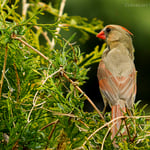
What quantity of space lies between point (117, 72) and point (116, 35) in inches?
28.8

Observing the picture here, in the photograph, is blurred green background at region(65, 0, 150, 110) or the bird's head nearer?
the bird's head

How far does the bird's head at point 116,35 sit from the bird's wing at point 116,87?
0.58 meters

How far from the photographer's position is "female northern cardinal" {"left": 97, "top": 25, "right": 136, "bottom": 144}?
309 cm

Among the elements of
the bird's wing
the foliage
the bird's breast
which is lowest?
the bird's wing

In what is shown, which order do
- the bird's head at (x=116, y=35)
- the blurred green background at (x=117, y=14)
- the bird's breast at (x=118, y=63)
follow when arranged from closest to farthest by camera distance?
the bird's breast at (x=118, y=63), the bird's head at (x=116, y=35), the blurred green background at (x=117, y=14)

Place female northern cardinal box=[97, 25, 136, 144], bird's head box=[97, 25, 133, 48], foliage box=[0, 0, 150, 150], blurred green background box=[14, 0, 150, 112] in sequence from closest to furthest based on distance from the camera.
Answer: foliage box=[0, 0, 150, 150] → female northern cardinal box=[97, 25, 136, 144] → bird's head box=[97, 25, 133, 48] → blurred green background box=[14, 0, 150, 112]

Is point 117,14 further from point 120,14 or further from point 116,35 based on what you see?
point 116,35

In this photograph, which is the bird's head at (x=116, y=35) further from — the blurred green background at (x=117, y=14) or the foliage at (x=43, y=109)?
the foliage at (x=43, y=109)

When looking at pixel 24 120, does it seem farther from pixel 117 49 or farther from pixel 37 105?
pixel 117 49

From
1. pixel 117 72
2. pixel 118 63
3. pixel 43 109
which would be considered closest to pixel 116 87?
pixel 117 72

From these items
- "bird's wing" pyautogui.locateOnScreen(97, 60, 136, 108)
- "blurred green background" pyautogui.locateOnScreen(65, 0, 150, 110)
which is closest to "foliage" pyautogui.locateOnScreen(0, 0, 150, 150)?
"bird's wing" pyautogui.locateOnScreen(97, 60, 136, 108)

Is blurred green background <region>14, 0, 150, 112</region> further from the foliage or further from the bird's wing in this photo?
the foliage

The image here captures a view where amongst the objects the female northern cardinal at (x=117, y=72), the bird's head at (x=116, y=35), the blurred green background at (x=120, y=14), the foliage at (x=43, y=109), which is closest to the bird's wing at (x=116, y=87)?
the female northern cardinal at (x=117, y=72)

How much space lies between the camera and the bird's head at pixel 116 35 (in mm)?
3916
